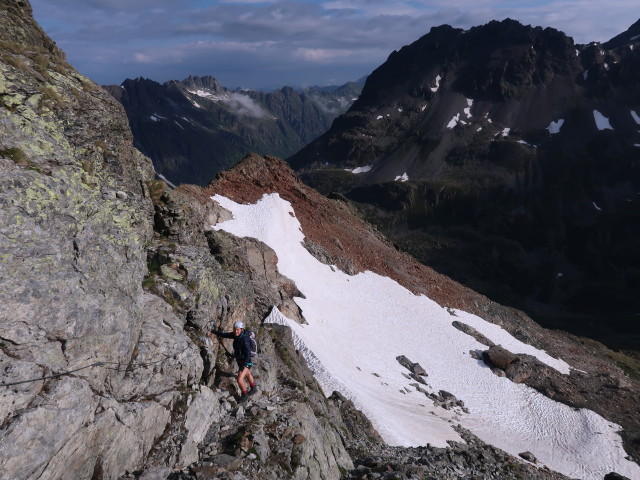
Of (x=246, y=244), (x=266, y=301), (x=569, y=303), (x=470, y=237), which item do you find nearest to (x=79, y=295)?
(x=266, y=301)

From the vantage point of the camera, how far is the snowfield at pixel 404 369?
3178cm

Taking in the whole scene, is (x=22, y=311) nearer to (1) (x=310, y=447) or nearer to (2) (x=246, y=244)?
(1) (x=310, y=447)

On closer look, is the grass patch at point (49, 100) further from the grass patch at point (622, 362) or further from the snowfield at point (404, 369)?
the grass patch at point (622, 362)

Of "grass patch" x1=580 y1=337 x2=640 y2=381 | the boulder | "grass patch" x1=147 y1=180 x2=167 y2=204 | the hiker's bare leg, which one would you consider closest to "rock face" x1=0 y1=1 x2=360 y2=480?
the hiker's bare leg

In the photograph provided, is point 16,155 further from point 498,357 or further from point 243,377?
point 498,357

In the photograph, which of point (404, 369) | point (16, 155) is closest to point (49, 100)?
point (16, 155)

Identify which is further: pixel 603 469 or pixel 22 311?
pixel 603 469

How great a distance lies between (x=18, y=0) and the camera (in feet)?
72.0

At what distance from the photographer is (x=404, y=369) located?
38719 mm

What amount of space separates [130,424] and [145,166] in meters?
13.9

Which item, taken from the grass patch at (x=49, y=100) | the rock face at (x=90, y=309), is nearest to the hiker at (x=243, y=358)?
the rock face at (x=90, y=309)

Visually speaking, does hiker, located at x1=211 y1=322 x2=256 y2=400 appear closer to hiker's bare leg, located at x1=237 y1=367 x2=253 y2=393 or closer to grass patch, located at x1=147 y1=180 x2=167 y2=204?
hiker's bare leg, located at x1=237 y1=367 x2=253 y2=393

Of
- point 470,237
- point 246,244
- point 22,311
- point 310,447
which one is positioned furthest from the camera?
point 470,237

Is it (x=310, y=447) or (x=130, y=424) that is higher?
(x=130, y=424)
